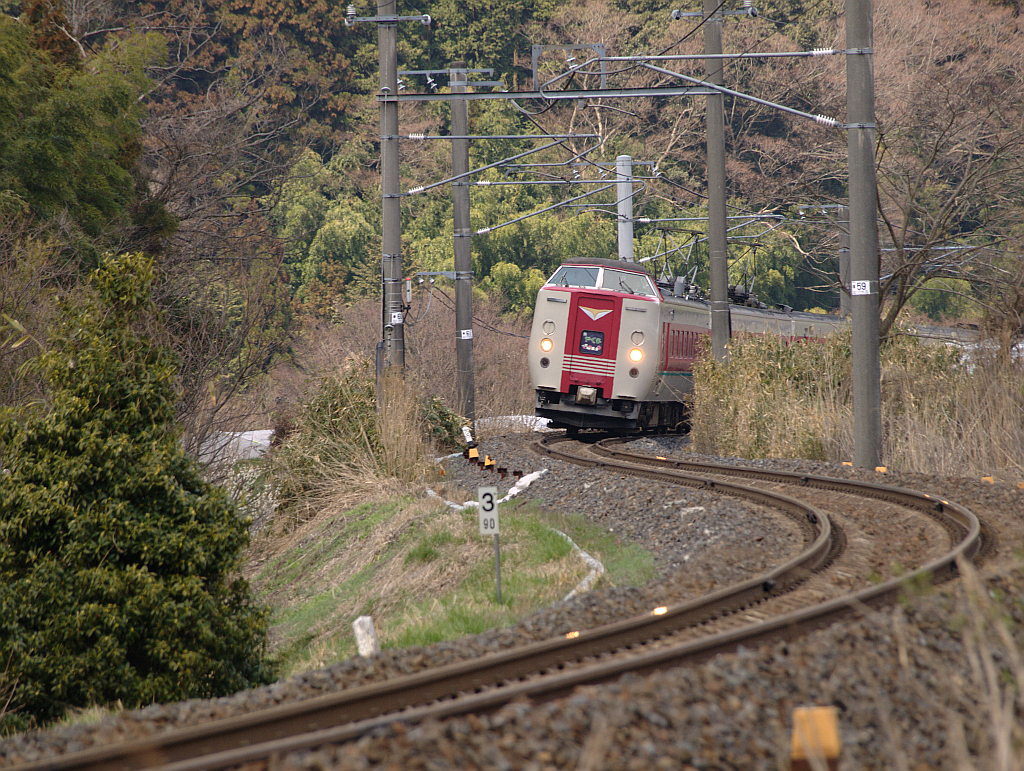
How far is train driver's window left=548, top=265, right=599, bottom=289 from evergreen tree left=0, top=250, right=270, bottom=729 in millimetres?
11657

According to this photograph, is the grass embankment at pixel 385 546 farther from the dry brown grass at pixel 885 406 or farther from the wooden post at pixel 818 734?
the dry brown grass at pixel 885 406

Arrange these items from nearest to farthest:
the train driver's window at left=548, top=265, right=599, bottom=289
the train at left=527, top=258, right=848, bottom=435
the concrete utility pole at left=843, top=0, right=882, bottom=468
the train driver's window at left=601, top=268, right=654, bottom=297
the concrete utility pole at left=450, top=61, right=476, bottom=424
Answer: the concrete utility pole at left=843, top=0, right=882, bottom=468 < the train at left=527, top=258, right=848, bottom=435 < the train driver's window at left=601, top=268, right=654, bottom=297 < the train driver's window at left=548, top=265, right=599, bottom=289 < the concrete utility pole at left=450, top=61, right=476, bottom=424

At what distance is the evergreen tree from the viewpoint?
7.68 m

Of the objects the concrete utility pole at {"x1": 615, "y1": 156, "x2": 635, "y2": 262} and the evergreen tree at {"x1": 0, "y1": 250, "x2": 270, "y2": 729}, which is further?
the concrete utility pole at {"x1": 615, "y1": 156, "x2": 635, "y2": 262}

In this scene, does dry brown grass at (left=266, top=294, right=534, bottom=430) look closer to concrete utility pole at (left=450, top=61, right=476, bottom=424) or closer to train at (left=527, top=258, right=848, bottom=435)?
concrete utility pole at (left=450, top=61, right=476, bottom=424)

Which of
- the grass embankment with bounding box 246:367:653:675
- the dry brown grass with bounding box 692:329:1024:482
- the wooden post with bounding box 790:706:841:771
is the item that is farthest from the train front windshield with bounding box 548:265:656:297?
the wooden post with bounding box 790:706:841:771

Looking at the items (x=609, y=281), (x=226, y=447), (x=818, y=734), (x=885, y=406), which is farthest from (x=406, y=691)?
(x=226, y=447)

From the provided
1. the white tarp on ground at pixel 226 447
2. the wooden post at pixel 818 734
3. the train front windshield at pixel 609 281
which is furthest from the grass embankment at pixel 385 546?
the wooden post at pixel 818 734

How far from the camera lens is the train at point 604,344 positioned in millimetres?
19484

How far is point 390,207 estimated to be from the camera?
16.6 m

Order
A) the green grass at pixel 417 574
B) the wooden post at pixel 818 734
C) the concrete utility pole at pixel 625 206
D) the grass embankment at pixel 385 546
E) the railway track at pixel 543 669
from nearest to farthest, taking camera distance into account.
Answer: the wooden post at pixel 818 734, the railway track at pixel 543 669, the green grass at pixel 417 574, the grass embankment at pixel 385 546, the concrete utility pole at pixel 625 206

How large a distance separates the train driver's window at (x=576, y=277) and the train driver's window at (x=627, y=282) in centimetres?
24

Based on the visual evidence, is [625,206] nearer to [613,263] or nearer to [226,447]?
[613,263]

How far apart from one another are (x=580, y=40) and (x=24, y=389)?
3973 cm
